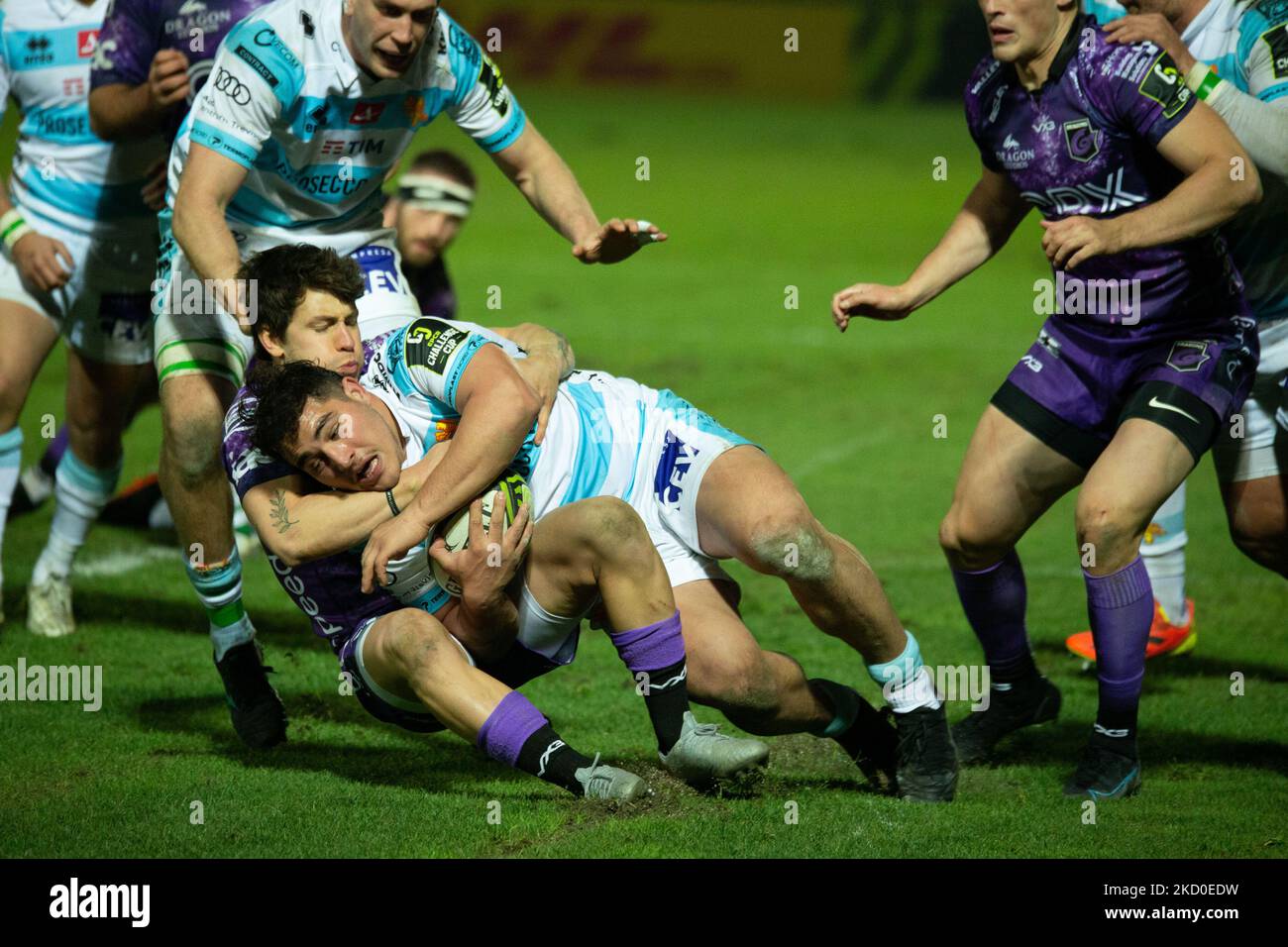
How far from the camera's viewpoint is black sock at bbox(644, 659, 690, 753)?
4203 mm

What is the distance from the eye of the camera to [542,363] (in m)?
4.58

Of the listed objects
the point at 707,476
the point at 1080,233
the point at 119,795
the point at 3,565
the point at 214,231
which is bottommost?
the point at 3,565

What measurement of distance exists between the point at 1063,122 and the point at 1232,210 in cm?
59

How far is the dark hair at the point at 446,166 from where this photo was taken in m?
7.57

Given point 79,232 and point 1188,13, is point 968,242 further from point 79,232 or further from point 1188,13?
point 79,232

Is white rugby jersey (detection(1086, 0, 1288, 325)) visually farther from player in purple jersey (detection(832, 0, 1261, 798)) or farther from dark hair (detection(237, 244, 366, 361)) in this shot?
dark hair (detection(237, 244, 366, 361))

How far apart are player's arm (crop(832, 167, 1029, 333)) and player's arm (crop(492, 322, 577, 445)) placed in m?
0.96

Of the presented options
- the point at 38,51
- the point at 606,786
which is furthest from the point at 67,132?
the point at 606,786

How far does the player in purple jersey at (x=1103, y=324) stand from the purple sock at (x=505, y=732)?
5.42ft

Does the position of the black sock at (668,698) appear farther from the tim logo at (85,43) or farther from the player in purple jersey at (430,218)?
the tim logo at (85,43)

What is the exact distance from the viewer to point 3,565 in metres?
7.48

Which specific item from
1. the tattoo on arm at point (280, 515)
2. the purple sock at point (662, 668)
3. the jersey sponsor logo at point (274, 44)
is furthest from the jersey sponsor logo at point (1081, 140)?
the tattoo on arm at point (280, 515)
